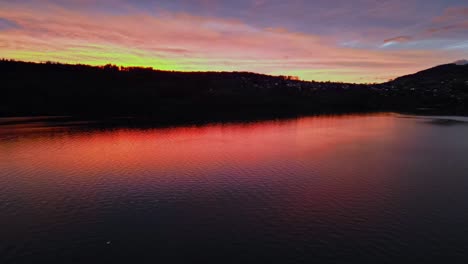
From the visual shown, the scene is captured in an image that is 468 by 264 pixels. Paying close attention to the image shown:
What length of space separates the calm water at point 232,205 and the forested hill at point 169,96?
160ft

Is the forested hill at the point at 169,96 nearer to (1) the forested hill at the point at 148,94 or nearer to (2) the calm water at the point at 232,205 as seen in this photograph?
(1) the forested hill at the point at 148,94

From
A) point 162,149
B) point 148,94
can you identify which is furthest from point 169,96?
point 162,149

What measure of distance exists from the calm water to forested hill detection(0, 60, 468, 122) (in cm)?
4879

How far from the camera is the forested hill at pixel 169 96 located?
8556 centimetres

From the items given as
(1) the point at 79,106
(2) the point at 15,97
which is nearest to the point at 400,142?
(1) the point at 79,106

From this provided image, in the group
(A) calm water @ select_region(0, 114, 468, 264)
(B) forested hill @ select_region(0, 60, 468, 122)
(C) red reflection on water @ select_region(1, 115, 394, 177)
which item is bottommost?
(A) calm water @ select_region(0, 114, 468, 264)

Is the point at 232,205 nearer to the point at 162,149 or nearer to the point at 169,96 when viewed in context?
the point at 162,149

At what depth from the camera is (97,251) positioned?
11727mm

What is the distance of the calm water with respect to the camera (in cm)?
1180

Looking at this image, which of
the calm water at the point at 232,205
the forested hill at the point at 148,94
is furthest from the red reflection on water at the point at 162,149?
the forested hill at the point at 148,94

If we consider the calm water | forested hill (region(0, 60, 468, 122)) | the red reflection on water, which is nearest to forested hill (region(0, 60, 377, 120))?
forested hill (region(0, 60, 468, 122))

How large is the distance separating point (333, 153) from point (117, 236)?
23.5 meters

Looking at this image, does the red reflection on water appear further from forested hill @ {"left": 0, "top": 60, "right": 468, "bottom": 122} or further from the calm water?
forested hill @ {"left": 0, "top": 60, "right": 468, "bottom": 122}

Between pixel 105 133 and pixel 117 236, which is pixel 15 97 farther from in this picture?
pixel 117 236
